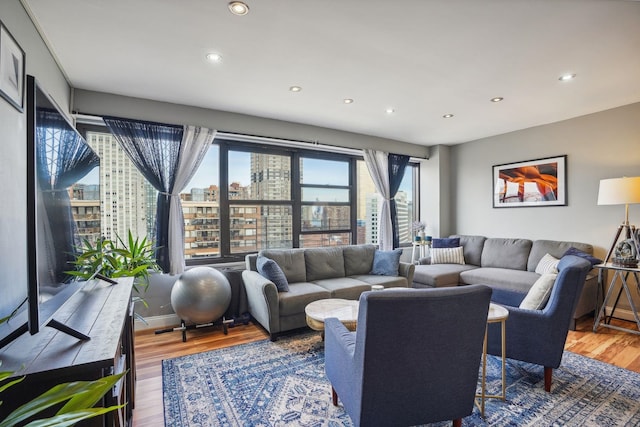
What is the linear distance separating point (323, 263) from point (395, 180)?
7.00ft

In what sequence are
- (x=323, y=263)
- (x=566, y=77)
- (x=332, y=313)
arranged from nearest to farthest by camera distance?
(x=332, y=313), (x=566, y=77), (x=323, y=263)

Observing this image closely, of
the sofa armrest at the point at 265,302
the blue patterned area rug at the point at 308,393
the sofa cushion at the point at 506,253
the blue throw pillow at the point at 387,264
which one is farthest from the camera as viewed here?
the sofa cushion at the point at 506,253

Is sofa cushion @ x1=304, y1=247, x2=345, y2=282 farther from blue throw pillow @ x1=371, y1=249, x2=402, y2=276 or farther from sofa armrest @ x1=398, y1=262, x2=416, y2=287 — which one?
sofa armrest @ x1=398, y1=262, x2=416, y2=287

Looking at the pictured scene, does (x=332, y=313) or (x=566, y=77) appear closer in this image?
(x=332, y=313)

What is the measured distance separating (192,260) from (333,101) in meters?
2.50

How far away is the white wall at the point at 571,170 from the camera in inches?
143

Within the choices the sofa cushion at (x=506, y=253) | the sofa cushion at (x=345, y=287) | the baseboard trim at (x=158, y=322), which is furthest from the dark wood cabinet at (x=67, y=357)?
the sofa cushion at (x=506, y=253)

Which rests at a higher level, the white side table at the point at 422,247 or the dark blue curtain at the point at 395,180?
the dark blue curtain at the point at 395,180

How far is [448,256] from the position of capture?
15.9ft

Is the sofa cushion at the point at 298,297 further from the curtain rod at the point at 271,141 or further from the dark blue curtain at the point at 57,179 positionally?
the curtain rod at the point at 271,141

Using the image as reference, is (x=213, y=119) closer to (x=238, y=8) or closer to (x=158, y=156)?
(x=158, y=156)

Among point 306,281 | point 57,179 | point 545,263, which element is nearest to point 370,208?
point 306,281

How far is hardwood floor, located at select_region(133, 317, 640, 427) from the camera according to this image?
222 centimetres

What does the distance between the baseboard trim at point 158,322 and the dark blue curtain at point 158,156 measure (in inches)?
21.6
